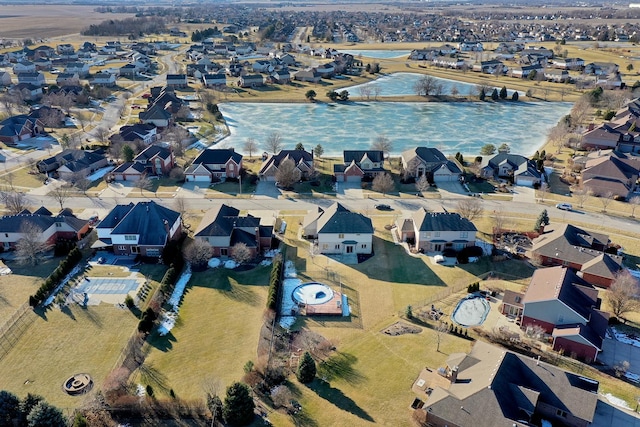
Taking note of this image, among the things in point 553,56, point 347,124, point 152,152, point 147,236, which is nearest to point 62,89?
point 152,152

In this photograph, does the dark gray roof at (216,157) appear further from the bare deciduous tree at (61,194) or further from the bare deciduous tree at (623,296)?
the bare deciduous tree at (623,296)

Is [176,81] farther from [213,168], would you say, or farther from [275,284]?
[275,284]

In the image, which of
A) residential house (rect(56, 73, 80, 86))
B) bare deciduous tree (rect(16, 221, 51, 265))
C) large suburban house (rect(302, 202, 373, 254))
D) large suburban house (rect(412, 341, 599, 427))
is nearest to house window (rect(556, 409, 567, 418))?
large suburban house (rect(412, 341, 599, 427))

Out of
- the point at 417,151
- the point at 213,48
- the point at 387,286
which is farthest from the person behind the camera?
the point at 213,48

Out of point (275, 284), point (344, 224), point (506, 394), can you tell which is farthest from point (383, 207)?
point (506, 394)

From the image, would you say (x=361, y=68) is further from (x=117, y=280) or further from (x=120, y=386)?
(x=120, y=386)

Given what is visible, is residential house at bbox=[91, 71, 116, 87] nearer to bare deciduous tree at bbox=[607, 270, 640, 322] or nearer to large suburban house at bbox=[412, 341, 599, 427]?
large suburban house at bbox=[412, 341, 599, 427]

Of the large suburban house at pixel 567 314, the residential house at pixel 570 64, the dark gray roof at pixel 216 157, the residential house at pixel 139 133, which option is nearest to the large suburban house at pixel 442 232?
the large suburban house at pixel 567 314
